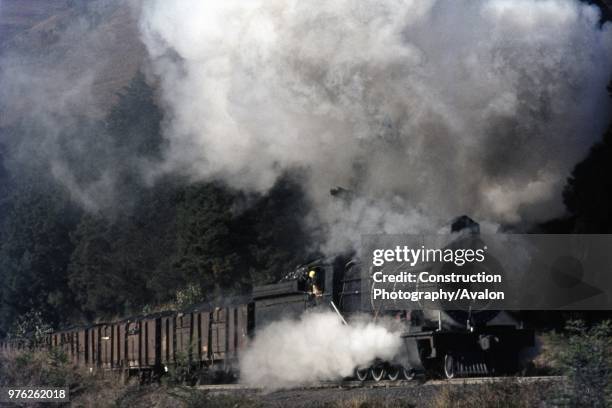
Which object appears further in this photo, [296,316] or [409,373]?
[296,316]

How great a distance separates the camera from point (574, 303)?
21.1 meters

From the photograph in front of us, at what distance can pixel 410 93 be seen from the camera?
68.4ft

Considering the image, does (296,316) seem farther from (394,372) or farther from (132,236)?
(132,236)

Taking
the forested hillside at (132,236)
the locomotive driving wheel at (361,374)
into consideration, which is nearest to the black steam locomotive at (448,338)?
the locomotive driving wheel at (361,374)

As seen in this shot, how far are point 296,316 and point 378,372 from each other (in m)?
2.72

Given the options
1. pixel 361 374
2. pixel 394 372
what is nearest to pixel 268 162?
pixel 361 374

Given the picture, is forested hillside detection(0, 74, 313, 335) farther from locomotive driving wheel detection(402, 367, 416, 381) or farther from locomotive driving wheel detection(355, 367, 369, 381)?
locomotive driving wheel detection(402, 367, 416, 381)

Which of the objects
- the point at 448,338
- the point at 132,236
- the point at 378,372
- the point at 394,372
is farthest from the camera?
the point at 132,236

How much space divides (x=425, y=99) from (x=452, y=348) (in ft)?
22.2

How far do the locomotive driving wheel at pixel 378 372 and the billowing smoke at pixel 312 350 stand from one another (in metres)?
0.35

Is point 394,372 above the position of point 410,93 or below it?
below

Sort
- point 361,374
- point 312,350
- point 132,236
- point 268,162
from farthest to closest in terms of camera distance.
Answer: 1. point 132,236
2. point 268,162
3. point 312,350
4. point 361,374

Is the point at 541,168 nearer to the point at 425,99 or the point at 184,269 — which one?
the point at 425,99

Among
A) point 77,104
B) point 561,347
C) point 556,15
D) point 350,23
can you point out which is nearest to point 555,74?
point 556,15
